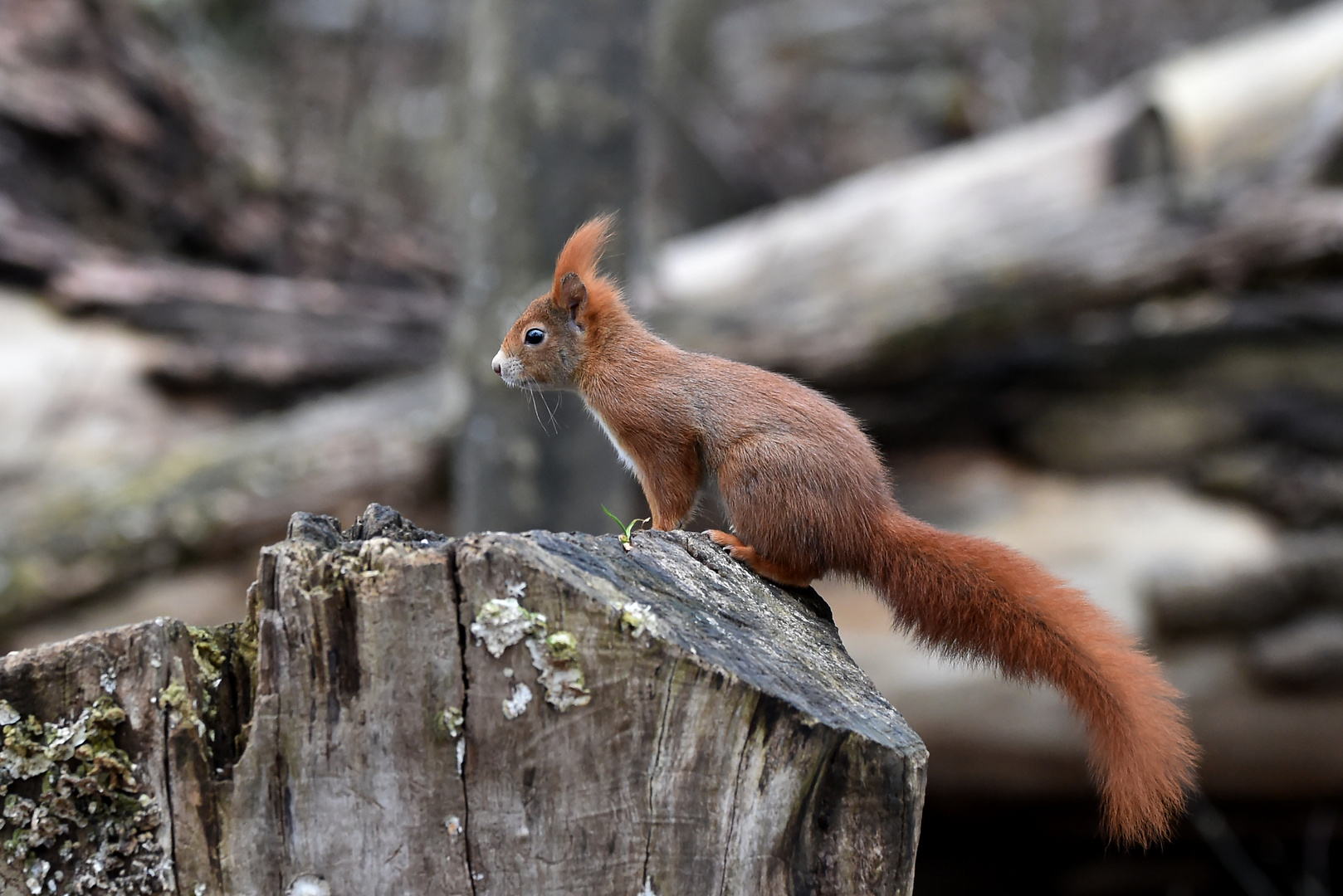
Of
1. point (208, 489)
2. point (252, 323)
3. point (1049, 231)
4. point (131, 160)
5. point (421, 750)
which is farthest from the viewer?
point (131, 160)

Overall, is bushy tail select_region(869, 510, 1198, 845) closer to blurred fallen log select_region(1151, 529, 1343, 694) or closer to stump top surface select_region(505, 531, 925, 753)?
stump top surface select_region(505, 531, 925, 753)

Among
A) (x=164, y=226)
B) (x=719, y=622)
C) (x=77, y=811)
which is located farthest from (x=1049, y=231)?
(x=164, y=226)

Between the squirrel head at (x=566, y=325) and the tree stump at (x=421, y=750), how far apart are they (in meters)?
1.51

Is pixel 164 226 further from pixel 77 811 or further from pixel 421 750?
pixel 421 750

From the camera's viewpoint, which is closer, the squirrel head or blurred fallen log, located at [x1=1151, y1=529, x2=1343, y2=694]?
the squirrel head

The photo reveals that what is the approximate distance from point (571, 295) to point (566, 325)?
11cm

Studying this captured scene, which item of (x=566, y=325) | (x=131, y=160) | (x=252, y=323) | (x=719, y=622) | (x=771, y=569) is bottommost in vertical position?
(x=719, y=622)

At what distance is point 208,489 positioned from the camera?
203 inches

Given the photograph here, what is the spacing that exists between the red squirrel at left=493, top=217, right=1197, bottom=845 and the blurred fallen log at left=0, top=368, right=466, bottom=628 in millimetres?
2618

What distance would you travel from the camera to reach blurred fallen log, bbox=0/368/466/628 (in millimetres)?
4914

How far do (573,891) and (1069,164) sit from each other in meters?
5.50

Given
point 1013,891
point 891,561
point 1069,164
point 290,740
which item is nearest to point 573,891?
point 290,740

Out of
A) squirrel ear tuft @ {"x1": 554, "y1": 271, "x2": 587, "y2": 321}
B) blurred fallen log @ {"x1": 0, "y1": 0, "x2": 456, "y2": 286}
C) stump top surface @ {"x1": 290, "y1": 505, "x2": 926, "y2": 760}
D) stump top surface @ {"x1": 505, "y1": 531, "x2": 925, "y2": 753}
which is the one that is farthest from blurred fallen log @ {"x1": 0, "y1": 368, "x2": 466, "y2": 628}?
stump top surface @ {"x1": 505, "y1": 531, "x2": 925, "y2": 753}

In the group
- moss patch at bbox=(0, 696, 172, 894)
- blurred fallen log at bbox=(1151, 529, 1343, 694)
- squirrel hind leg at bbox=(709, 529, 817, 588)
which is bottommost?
moss patch at bbox=(0, 696, 172, 894)
